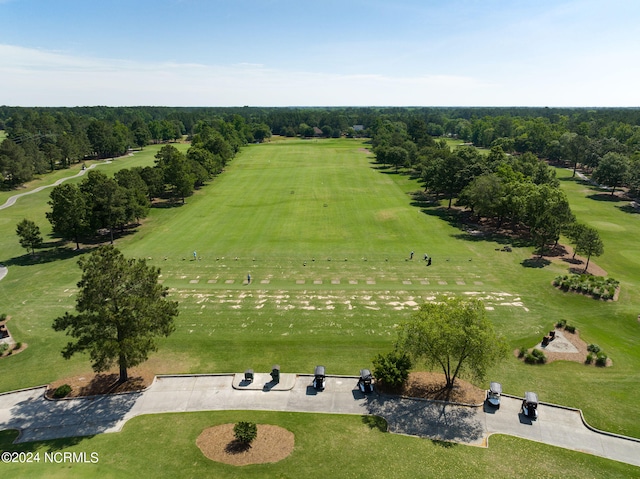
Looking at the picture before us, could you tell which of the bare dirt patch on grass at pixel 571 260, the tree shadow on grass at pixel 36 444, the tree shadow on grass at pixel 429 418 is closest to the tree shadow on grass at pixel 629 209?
the bare dirt patch on grass at pixel 571 260

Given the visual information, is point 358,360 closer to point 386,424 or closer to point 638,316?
point 386,424

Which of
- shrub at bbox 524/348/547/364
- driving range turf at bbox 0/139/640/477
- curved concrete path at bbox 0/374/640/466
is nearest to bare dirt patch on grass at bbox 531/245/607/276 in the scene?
driving range turf at bbox 0/139/640/477

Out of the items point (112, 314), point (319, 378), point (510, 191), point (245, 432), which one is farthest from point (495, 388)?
point (510, 191)

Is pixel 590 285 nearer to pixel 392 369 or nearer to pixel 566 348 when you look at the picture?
pixel 566 348

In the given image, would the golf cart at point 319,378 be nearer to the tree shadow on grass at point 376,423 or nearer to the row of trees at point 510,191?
the tree shadow on grass at point 376,423

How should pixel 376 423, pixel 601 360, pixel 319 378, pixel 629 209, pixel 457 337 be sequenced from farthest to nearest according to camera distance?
1. pixel 629 209
2. pixel 601 360
3. pixel 319 378
4. pixel 376 423
5. pixel 457 337

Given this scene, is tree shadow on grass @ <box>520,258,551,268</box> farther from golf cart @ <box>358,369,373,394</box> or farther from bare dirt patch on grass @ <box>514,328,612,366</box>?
golf cart @ <box>358,369,373,394</box>

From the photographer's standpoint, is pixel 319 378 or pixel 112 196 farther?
pixel 112 196

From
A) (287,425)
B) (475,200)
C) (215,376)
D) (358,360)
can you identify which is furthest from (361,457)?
(475,200)

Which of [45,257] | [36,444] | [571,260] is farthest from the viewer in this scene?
[45,257]
